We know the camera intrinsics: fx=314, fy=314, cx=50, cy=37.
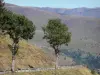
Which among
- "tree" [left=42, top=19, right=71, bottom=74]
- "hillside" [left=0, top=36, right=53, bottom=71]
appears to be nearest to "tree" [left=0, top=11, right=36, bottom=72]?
"tree" [left=42, top=19, right=71, bottom=74]

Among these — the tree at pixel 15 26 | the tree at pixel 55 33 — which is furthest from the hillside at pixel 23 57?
the tree at pixel 15 26

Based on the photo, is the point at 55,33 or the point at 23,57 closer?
the point at 55,33

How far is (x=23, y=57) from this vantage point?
12938 centimetres

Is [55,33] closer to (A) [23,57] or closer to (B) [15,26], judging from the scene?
(A) [23,57]

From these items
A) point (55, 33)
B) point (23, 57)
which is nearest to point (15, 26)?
point (55, 33)

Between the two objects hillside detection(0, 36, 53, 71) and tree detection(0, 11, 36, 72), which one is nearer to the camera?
tree detection(0, 11, 36, 72)

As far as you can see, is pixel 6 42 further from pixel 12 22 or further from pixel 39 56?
pixel 12 22

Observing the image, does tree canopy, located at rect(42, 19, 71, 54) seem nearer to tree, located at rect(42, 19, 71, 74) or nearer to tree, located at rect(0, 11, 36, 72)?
tree, located at rect(42, 19, 71, 74)

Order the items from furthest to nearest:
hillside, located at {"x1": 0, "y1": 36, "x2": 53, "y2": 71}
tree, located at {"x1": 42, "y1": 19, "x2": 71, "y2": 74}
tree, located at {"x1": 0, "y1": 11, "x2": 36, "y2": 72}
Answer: hillside, located at {"x1": 0, "y1": 36, "x2": 53, "y2": 71} < tree, located at {"x1": 42, "y1": 19, "x2": 71, "y2": 74} < tree, located at {"x1": 0, "y1": 11, "x2": 36, "y2": 72}

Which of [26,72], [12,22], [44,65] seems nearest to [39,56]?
[44,65]

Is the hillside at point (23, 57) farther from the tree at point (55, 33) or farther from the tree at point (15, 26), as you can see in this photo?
the tree at point (15, 26)

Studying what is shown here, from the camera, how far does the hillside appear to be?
116 m

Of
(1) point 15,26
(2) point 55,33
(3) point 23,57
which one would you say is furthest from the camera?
(3) point 23,57

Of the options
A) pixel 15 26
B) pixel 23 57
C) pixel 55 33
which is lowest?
pixel 23 57
